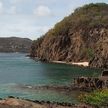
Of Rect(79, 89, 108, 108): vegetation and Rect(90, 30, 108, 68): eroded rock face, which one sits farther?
Rect(90, 30, 108, 68): eroded rock face

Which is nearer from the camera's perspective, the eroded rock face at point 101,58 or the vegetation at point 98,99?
the vegetation at point 98,99

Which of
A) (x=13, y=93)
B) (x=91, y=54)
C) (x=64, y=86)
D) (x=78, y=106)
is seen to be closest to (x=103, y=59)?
(x=91, y=54)

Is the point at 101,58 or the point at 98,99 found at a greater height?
the point at 101,58

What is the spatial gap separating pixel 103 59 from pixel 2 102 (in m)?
130

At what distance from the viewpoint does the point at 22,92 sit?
93.9 m

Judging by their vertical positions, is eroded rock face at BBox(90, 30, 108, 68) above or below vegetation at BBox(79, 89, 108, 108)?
above

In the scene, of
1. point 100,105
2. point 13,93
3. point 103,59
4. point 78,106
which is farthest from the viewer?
point 103,59

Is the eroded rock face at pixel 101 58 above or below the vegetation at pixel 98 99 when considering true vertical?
above

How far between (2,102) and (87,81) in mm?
50099

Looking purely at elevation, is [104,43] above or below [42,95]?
above

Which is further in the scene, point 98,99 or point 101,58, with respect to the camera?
point 101,58

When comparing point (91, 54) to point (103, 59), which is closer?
point (103, 59)

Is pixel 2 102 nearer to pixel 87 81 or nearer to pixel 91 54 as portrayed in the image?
pixel 87 81

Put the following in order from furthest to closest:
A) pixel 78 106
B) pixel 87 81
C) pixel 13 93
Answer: pixel 87 81 → pixel 13 93 → pixel 78 106
